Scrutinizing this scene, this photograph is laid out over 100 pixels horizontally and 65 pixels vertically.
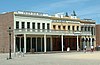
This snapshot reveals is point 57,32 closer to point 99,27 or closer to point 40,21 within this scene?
point 40,21

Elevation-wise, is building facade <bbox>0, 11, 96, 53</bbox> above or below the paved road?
above

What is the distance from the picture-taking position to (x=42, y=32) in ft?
199

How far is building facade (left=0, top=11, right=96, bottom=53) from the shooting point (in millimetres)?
58562

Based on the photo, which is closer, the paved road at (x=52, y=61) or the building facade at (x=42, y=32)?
the paved road at (x=52, y=61)

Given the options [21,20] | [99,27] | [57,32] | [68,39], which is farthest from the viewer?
[99,27]

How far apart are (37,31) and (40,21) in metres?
2.96

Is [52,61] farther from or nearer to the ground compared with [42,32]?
nearer to the ground

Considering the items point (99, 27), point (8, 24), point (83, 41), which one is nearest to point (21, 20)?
point (8, 24)

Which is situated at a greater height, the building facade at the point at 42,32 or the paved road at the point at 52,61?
the building facade at the point at 42,32

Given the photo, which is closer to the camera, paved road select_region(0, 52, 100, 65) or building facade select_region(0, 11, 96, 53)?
paved road select_region(0, 52, 100, 65)

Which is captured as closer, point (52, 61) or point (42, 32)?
point (52, 61)

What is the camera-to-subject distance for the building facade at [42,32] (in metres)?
58.6

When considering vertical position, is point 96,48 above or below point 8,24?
below

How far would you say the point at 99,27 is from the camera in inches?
3063
